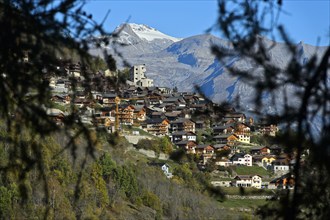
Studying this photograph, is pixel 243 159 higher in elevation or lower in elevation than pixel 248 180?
higher

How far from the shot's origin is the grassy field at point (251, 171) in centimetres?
6135

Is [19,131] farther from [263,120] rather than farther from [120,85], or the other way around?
[263,120]

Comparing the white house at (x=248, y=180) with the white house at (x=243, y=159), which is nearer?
the white house at (x=248, y=180)

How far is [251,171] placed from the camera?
62.6m

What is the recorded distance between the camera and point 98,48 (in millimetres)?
3779

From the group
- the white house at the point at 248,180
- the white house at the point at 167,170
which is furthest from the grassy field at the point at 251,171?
the white house at the point at 167,170

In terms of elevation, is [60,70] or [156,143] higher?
[156,143]

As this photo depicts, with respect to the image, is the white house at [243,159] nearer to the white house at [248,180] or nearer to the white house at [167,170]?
the white house at [248,180]

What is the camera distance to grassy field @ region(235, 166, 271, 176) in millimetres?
61347

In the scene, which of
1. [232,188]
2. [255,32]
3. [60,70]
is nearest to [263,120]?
[255,32]

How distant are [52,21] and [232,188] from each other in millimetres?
48288

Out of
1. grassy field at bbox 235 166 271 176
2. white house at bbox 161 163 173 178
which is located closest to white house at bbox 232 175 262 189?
grassy field at bbox 235 166 271 176

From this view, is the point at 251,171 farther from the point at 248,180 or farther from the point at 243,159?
the point at 248,180

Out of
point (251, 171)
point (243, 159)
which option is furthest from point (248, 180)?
point (243, 159)
